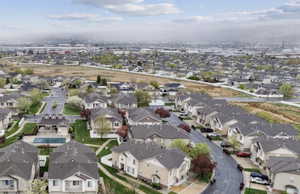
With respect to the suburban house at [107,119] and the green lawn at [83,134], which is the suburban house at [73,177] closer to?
the green lawn at [83,134]

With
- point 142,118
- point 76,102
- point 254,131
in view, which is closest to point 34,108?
point 76,102

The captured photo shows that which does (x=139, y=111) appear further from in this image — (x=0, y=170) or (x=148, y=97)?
(x=0, y=170)

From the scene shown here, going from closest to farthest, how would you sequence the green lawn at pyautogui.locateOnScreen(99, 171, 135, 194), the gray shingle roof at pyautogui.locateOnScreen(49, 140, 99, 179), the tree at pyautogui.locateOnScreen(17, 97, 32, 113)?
1. the gray shingle roof at pyautogui.locateOnScreen(49, 140, 99, 179)
2. the green lawn at pyautogui.locateOnScreen(99, 171, 135, 194)
3. the tree at pyautogui.locateOnScreen(17, 97, 32, 113)

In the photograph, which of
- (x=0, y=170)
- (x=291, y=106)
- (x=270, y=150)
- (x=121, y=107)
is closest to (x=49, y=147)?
(x=0, y=170)

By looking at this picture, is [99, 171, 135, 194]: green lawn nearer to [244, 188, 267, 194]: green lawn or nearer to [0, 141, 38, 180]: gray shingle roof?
[0, 141, 38, 180]: gray shingle roof

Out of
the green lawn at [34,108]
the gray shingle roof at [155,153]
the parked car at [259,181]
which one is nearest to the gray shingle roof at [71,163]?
the gray shingle roof at [155,153]

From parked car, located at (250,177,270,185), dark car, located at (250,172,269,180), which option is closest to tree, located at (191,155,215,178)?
parked car, located at (250,177,270,185)
